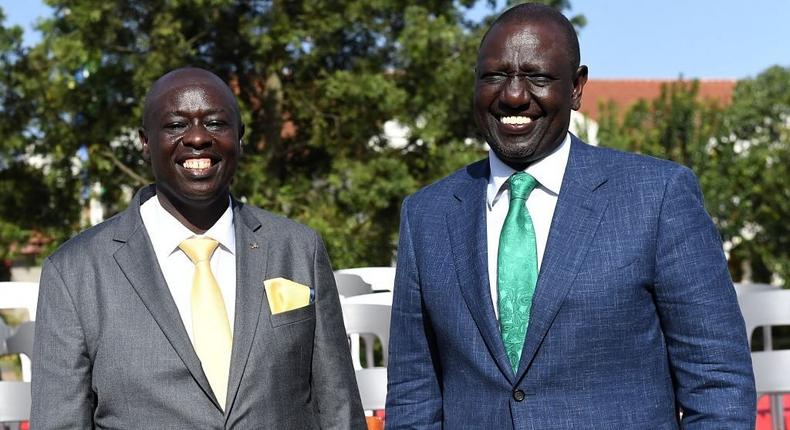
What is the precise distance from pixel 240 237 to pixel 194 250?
0.14 metres

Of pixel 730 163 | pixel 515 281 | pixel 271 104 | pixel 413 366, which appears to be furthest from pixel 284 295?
pixel 730 163

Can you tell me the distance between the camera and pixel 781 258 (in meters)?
29.0

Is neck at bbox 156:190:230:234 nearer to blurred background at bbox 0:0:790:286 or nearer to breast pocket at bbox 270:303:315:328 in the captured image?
breast pocket at bbox 270:303:315:328

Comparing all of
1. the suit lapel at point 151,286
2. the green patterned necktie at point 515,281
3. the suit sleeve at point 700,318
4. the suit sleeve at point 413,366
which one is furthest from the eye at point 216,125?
the suit sleeve at point 700,318

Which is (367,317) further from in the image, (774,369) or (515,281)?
(515,281)

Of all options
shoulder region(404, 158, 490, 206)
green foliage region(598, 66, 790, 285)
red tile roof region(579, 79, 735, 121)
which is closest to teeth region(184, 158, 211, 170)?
shoulder region(404, 158, 490, 206)

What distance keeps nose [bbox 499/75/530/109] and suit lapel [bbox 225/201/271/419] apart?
845 mm

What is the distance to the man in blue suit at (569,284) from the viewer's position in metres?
2.43

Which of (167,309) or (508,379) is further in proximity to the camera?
(167,309)

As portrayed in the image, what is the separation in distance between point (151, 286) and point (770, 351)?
270cm

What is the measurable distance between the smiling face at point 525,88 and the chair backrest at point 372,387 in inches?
69.3

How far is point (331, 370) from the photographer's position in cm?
298

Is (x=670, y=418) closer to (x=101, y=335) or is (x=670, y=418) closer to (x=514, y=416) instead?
(x=514, y=416)

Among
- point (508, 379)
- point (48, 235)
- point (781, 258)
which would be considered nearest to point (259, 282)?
point (508, 379)
